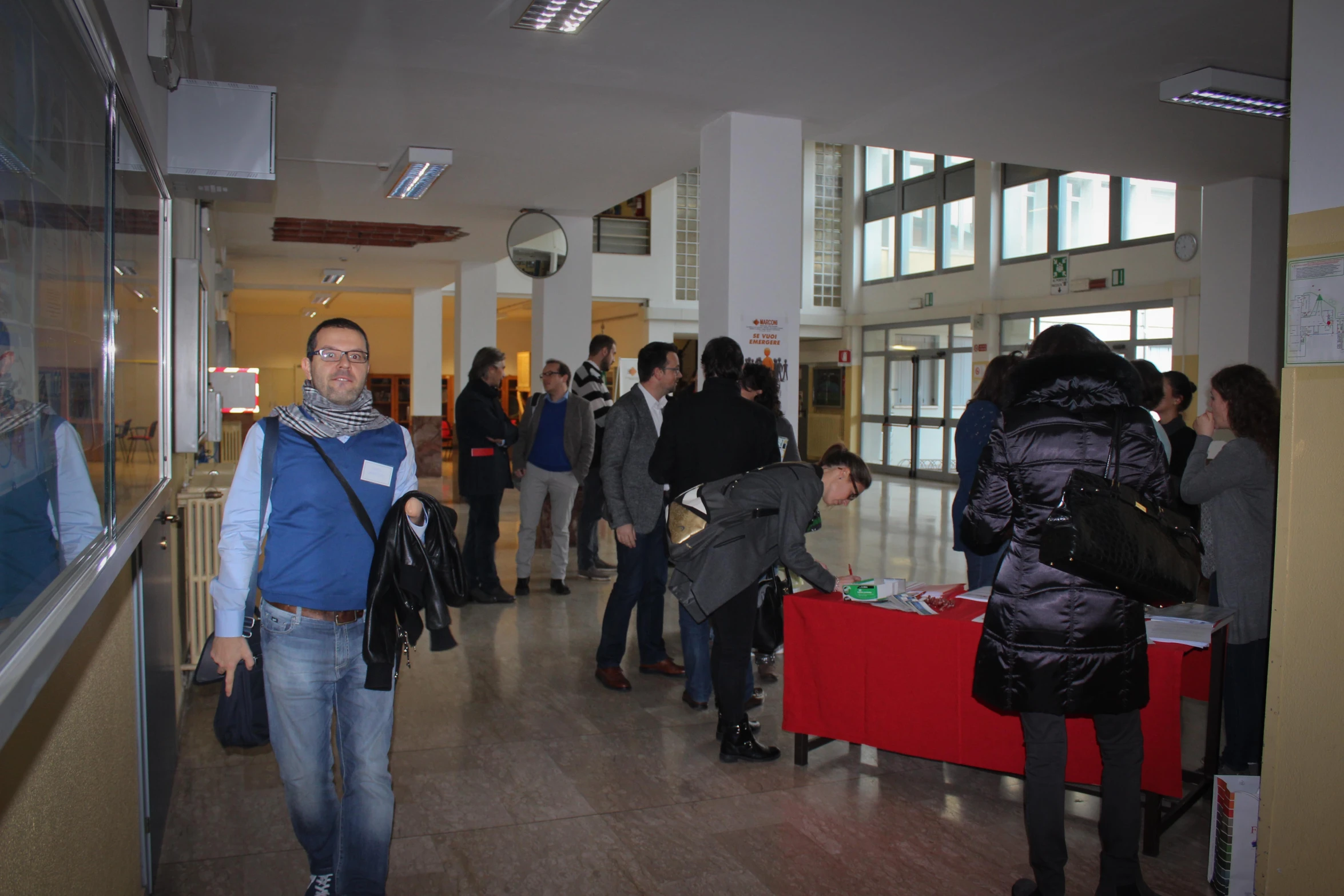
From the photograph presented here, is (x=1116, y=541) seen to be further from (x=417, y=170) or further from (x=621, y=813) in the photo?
(x=417, y=170)

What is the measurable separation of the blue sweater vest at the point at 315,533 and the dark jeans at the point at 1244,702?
294 centimetres

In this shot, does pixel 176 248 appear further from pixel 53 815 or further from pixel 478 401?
pixel 53 815

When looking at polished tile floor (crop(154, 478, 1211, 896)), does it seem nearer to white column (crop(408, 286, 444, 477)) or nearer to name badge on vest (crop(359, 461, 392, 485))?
name badge on vest (crop(359, 461, 392, 485))

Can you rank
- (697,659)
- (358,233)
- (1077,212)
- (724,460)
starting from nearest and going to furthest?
(724,460) → (697,659) → (358,233) → (1077,212)

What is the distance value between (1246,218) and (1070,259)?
5620 millimetres

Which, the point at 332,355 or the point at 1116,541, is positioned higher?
the point at 332,355

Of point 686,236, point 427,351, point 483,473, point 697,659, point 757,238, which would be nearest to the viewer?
point 697,659

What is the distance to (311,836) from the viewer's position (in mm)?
A: 2338

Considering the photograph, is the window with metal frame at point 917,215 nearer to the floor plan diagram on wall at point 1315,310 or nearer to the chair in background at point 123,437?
the floor plan diagram on wall at point 1315,310

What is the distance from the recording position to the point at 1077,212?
1270 centimetres

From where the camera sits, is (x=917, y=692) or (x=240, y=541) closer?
(x=240, y=541)

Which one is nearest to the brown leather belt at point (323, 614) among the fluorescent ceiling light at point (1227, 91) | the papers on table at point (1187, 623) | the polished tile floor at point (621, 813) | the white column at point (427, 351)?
the polished tile floor at point (621, 813)

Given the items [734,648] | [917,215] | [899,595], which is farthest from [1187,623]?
[917,215]

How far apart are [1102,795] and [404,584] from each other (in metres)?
1.88
